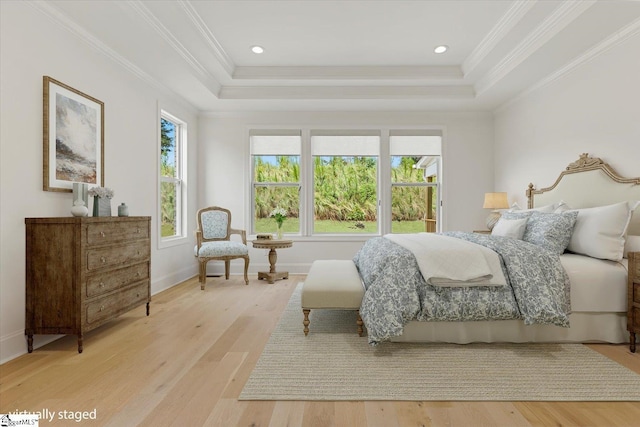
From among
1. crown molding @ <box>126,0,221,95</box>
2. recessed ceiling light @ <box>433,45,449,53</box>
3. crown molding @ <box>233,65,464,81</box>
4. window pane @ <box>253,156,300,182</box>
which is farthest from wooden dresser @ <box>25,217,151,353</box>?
recessed ceiling light @ <box>433,45,449,53</box>

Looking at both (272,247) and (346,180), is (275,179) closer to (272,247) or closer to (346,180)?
(346,180)

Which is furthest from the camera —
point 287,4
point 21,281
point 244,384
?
point 287,4

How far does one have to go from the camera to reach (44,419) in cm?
172

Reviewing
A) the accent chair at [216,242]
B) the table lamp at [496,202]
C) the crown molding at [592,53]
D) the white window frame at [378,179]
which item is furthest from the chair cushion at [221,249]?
the crown molding at [592,53]

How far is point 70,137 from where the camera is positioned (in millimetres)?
3027

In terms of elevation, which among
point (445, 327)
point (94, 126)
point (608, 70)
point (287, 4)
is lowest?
point (445, 327)

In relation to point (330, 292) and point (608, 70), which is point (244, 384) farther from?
point (608, 70)

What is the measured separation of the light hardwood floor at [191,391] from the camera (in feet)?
5.62

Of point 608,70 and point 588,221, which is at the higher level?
point 608,70

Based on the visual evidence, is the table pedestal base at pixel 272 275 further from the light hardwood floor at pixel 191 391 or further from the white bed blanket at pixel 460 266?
the white bed blanket at pixel 460 266

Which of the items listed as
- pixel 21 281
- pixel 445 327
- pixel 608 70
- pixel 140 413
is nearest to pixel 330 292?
pixel 445 327

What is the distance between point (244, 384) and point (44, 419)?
969 mm

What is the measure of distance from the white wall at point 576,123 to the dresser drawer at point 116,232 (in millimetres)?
4527

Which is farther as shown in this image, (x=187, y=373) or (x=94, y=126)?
(x=94, y=126)
